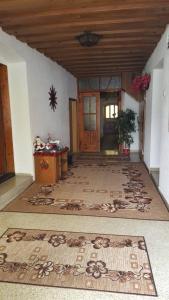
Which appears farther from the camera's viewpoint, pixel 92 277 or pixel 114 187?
pixel 114 187

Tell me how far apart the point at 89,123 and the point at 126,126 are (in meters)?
1.52

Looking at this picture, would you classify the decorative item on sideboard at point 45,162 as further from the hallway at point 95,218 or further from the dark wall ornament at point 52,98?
the dark wall ornament at point 52,98

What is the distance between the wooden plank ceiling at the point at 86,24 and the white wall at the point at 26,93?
0.22 meters

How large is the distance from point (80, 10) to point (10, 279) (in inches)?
115

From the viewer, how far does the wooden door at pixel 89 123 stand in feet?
26.8

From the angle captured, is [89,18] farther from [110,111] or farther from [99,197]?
[110,111]

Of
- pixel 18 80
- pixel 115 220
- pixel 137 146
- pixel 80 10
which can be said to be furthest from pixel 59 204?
pixel 137 146

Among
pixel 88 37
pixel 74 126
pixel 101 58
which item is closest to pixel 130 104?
pixel 74 126

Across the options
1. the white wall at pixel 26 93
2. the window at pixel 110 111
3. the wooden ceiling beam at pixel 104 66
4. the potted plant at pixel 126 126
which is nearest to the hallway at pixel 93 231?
the white wall at pixel 26 93

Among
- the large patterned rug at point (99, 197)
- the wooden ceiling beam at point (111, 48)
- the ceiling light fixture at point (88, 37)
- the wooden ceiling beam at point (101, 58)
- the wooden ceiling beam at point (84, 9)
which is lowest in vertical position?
the large patterned rug at point (99, 197)

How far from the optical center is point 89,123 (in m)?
8.34

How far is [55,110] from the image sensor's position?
5.82m

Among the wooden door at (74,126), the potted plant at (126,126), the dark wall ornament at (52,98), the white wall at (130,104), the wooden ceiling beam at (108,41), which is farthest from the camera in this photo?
the wooden door at (74,126)

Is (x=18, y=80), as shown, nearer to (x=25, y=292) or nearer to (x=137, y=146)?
(x=25, y=292)
